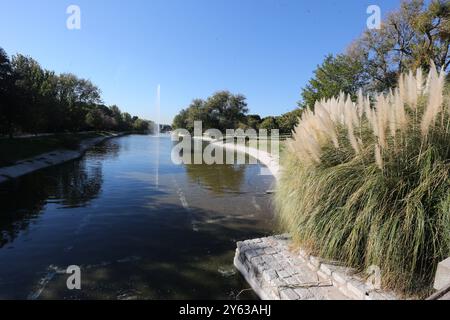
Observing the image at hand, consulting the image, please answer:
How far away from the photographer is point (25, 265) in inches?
177

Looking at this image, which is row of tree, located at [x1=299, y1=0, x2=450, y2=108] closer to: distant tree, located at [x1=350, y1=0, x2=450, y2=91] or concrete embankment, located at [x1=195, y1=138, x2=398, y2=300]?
distant tree, located at [x1=350, y1=0, x2=450, y2=91]

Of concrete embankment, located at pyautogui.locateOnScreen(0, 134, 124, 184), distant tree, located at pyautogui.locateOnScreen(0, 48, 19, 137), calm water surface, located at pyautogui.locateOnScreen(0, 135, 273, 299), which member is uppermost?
distant tree, located at pyautogui.locateOnScreen(0, 48, 19, 137)

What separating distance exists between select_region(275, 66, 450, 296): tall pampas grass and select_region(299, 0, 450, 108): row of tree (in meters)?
17.7

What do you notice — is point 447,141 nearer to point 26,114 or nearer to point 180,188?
point 180,188

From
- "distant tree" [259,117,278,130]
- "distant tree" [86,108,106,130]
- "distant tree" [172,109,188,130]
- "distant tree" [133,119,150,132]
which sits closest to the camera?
"distant tree" [259,117,278,130]

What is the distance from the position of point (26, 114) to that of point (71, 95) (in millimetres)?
30505

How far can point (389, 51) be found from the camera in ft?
75.3

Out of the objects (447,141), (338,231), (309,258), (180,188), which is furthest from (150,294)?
(180,188)

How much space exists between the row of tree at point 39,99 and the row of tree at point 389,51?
1803cm

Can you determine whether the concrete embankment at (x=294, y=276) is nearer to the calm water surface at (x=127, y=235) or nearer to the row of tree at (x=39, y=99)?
the calm water surface at (x=127, y=235)

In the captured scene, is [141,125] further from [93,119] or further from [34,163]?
[34,163]

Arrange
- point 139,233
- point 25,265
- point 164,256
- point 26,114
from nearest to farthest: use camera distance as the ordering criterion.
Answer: point 25,265 < point 164,256 < point 139,233 < point 26,114

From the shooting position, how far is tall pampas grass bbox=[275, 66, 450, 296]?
2.88 m

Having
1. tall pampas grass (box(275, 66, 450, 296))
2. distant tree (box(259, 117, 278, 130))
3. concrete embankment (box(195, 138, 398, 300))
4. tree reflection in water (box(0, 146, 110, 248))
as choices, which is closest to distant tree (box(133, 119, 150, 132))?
distant tree (box(259, 117, 278, 130))
